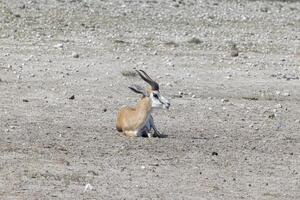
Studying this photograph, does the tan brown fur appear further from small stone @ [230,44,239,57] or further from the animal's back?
small stone @ [230,44,239,57]

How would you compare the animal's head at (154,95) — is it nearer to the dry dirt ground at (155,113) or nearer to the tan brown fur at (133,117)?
the tan brown fur at (133,117)

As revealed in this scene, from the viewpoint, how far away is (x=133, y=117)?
1673cm

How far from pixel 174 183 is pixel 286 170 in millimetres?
1783

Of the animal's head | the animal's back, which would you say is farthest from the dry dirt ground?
the animal's head

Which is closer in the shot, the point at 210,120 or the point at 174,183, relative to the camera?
the point at 174,183

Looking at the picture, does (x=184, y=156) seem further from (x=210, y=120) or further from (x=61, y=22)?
(x=61, y=22)

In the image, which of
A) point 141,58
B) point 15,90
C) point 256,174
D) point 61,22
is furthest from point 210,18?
point 256,174

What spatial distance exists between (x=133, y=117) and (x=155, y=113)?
2073mm

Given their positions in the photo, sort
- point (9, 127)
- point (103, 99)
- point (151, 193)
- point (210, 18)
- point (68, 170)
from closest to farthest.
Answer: point (151, 193), point (68, 170), point (9, 127), point (103, 99), point (210, 18)

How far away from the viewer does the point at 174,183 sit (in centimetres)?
1327

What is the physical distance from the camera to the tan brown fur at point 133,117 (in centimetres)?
1652

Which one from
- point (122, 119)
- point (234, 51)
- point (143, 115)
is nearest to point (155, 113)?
point (143, 115)

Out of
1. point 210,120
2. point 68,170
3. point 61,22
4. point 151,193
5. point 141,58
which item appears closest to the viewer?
point 151,193

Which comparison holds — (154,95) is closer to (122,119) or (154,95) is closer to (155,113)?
(122,119)
